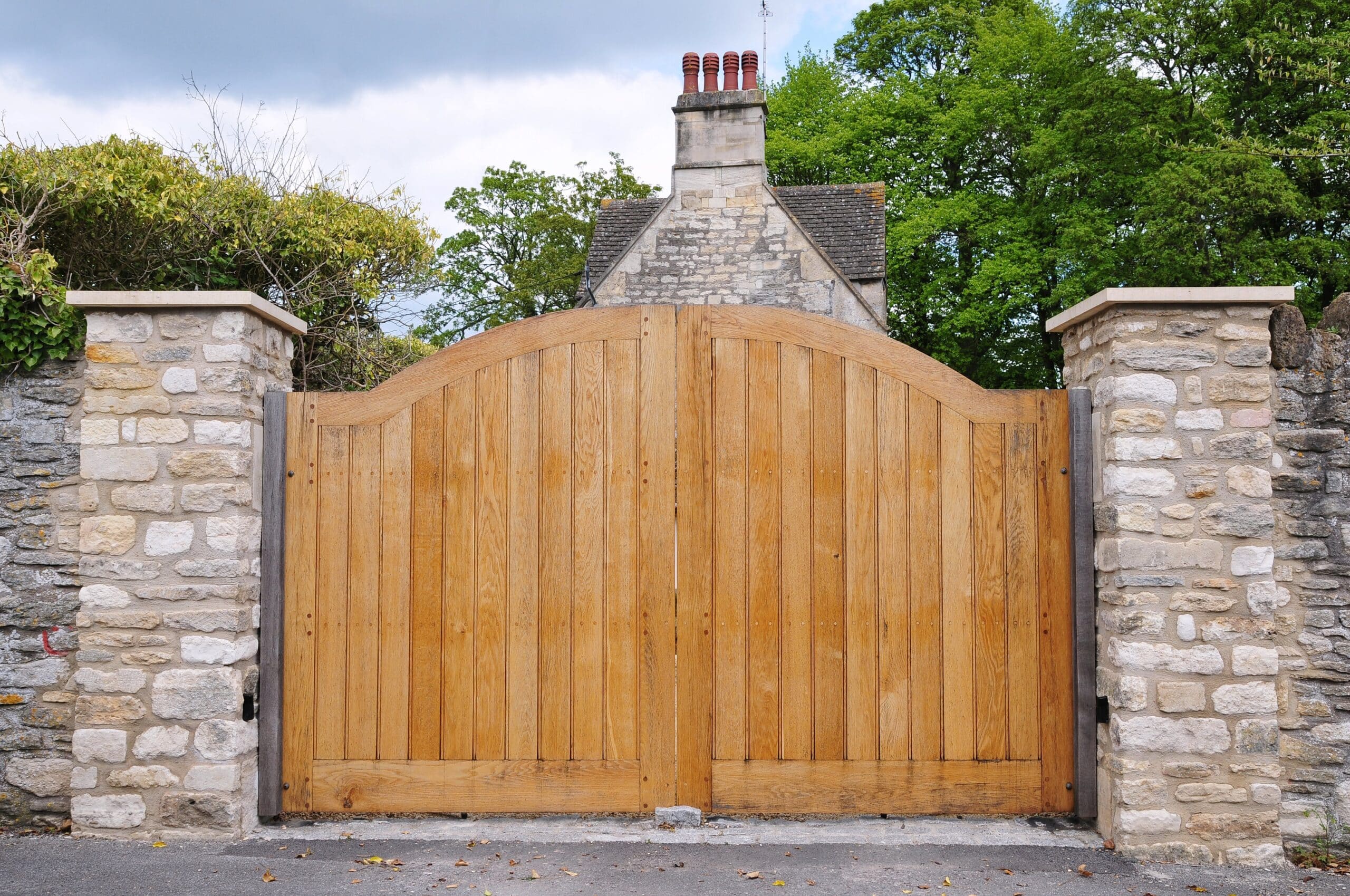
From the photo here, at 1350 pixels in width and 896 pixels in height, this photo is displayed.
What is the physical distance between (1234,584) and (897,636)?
1260 mm

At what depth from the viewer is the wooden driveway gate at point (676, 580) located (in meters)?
3.74

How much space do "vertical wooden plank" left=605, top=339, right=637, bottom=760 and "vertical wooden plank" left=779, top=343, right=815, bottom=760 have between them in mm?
615

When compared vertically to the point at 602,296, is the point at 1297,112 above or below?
above

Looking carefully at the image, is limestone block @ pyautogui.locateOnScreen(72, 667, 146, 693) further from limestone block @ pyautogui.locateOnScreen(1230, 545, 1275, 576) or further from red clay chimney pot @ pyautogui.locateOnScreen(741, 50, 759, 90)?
red clay chimney pot @ pyautogui.locateOnScreen(741, 50, 759, 90)

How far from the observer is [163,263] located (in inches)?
194

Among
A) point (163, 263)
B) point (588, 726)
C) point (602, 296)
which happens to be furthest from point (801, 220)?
point (588, 726)

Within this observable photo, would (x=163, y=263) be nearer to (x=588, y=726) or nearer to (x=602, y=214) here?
(x=588, y=726)

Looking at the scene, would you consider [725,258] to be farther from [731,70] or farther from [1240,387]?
[1240,387]

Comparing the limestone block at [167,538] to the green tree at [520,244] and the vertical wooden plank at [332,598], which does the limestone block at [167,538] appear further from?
the green tree at [520,244]

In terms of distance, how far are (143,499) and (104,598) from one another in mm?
404

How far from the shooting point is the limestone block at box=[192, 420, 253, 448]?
3.61 metres

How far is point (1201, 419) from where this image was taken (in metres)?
3.51

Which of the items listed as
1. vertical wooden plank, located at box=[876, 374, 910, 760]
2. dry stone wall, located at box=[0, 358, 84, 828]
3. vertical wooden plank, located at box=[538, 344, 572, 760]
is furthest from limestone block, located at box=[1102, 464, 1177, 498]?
dry stone wall, located at box=[0, 358, 84, 828]

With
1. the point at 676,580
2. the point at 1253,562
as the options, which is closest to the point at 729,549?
the point at 676,580
